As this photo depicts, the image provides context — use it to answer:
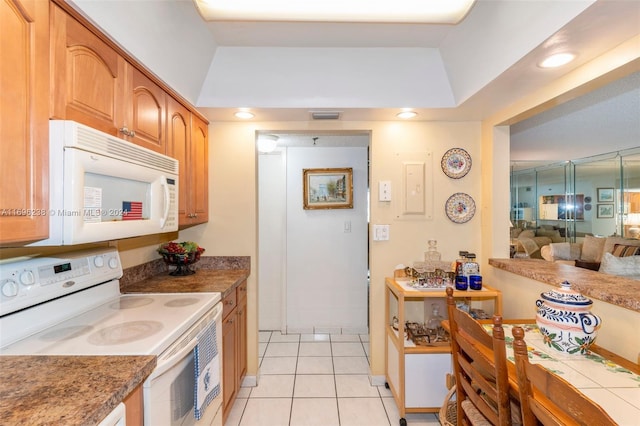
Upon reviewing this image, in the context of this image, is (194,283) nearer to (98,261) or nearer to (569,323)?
(98,261)

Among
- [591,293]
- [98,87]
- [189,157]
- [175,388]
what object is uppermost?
[98,87]

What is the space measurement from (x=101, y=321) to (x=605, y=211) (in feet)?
21.6

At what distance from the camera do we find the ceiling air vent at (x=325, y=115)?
209 centimetres

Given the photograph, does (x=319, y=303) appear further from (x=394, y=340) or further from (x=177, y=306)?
(x=177, y=306)

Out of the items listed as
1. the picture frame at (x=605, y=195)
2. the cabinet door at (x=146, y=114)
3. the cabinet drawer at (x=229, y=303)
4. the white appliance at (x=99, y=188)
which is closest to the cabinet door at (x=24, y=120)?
the white appliance at (x=99, y=188)

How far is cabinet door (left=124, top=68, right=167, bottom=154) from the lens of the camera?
1.39m

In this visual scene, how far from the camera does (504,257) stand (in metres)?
2.21

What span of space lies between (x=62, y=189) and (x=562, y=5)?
1929 mm

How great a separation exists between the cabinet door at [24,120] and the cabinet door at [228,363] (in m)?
1.17

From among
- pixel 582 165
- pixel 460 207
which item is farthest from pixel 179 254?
pixel 582 165

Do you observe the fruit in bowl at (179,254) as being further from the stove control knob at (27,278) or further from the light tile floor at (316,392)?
the light tile floor at (316,392)

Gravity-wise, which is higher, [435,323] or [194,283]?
[194,283]

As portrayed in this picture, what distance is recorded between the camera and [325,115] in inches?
84.5

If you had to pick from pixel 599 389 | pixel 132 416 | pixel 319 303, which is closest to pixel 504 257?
pixel 599 389
